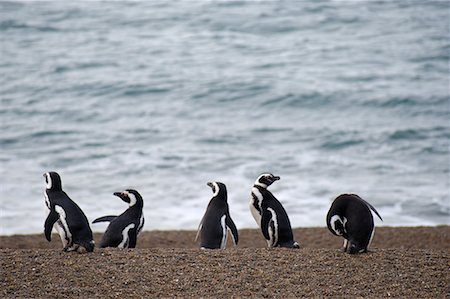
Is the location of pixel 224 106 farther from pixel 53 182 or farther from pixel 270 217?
pixel 53 182

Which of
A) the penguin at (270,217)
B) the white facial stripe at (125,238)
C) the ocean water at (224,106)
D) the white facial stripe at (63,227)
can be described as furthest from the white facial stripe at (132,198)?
the ocean water at (224,106)

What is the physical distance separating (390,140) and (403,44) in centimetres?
806

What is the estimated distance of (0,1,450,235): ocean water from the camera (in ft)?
43.2

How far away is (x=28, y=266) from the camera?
630cm

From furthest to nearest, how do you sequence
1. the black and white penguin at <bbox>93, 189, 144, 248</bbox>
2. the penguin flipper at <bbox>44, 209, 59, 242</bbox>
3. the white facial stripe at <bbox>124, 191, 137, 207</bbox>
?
1. the white facial stripe at <bbox>124, 191, 137, 207</bbox>
2. the black and white penguin at <bbox>93, 189, 144, 248</bbox>
3. the penguin flipper at <bbox>44, 209, 59, 242</bbox>

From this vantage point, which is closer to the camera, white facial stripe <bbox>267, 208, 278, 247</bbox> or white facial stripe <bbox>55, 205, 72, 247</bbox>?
white facial stripe <bbox>55, 205, 72, 247</bbox>

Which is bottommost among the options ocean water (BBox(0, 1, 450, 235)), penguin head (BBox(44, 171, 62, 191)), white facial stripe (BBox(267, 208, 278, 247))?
ocean water (BBox(0, 1, 450, 235))

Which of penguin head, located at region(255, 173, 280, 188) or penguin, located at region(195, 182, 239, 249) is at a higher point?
penguin head, located at region(255, 173, 280, 188)

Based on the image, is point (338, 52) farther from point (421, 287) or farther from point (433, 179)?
point (421, 287)

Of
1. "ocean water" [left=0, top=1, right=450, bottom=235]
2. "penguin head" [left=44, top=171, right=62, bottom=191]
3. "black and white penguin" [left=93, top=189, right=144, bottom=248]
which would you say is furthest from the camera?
"ocean water" [left=0, top=1, right=450, bottom=235]

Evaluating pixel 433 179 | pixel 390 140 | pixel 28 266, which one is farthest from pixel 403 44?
pixel 28 266

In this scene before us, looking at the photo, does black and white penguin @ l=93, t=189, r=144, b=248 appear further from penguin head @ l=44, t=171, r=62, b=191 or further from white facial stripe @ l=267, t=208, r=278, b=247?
white facial stripe @ l=267, t=208, r=278, b=247

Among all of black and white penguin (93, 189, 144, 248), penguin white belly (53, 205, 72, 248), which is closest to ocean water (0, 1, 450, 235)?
black and white penguin (93, 189, 144, 248)

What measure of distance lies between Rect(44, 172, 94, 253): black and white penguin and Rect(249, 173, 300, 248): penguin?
162 centimetres
